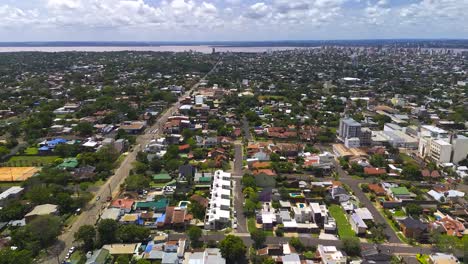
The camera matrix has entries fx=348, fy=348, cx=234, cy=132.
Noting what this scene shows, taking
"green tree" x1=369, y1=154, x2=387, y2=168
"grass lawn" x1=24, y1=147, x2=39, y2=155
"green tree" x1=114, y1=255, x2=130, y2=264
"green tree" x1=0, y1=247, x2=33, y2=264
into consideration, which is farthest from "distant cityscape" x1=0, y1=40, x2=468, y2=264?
"green tree" x1=114, y1=255, x2=130, y2=264

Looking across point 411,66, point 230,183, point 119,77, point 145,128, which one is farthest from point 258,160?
point 411,66

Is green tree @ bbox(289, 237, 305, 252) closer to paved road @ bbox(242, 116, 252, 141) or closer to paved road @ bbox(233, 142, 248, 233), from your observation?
paved road @ bbox(233, 142, 248, 233)

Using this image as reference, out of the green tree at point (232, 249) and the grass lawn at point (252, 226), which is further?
the grass lawn at point (252, 226)

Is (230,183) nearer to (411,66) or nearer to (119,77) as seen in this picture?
(119,77)

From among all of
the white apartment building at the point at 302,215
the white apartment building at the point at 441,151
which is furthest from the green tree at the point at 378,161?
the white apartment building at the point at 302,215

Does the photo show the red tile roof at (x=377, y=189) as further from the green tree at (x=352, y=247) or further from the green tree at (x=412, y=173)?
the green tree at (x=352, y=247)

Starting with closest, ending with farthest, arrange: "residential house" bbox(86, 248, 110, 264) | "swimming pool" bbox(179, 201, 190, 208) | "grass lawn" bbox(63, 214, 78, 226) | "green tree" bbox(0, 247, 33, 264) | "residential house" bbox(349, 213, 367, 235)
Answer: "green tree" bbox(0, 247, 33, 264) → "residential house" bbox(86, 248, 110, 264) → "residential house" bbox(349, 213, 367, 235) → "grass lawn" bbox(63, 214, 78, 226) → "swimming pool" bbox(179, 201, 190, 208)

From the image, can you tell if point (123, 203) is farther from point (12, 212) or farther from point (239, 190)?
point (239, 190)
